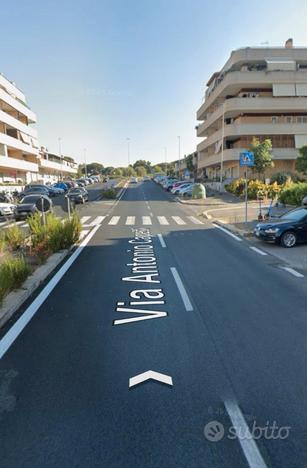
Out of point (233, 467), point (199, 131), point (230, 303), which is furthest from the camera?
point (199, 131)

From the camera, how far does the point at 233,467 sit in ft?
7.83

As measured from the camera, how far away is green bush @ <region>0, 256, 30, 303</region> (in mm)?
5539

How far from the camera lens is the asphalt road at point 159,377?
101 inches

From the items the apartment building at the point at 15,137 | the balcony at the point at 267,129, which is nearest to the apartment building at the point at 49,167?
the apartment building at the point at 15,137

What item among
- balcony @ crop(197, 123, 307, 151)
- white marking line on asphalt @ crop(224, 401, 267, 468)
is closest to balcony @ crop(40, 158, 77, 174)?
balcony @ crop(197, 123, 307, 151)

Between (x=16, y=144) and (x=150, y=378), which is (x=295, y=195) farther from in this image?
(x=16, y=144)

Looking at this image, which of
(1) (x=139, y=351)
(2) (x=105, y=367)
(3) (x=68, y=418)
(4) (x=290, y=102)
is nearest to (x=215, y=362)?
(1) (x=139, y=351)

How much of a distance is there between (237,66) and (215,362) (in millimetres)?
44724

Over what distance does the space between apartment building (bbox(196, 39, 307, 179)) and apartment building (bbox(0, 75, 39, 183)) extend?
95.3ft

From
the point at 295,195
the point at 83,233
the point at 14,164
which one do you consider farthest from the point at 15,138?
the point at 295,195

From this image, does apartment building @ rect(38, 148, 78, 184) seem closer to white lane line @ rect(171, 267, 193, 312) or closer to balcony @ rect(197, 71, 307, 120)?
balcony @ rect(197, 71, 307, 120)

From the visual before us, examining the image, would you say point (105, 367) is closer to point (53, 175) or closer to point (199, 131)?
point (199, 131)

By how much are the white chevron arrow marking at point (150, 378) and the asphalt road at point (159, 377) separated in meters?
0.02

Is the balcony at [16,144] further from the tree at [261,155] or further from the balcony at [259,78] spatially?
the tree at [261,155]
